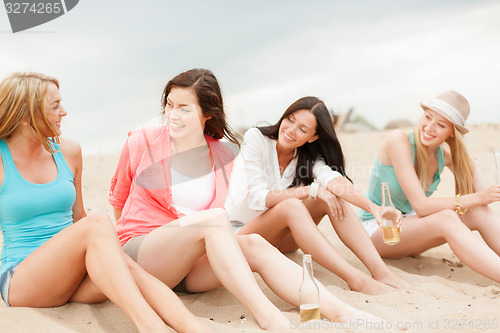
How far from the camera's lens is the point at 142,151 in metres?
3.39

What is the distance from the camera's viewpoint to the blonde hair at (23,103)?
9.34 feet

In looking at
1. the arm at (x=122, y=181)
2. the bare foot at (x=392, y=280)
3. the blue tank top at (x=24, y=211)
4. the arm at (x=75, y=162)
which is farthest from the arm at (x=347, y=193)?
the blue tank top at (x=24, y=211)

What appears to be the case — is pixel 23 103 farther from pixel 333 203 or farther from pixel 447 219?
pixel 447 219

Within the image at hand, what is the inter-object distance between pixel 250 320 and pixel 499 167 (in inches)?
86.6

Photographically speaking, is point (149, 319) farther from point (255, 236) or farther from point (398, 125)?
point (398, 125)

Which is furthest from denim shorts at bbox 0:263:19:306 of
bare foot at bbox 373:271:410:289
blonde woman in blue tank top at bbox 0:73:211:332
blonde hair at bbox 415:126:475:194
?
blonde hair at bbox 415:126:475:194

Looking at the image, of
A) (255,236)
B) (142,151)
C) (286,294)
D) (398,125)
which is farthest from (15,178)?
(398,125)

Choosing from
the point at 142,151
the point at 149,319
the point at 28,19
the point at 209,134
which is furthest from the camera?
the point at 28,19

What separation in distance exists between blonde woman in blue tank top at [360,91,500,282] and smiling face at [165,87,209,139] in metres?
1.63

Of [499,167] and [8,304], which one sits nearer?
[8,304]

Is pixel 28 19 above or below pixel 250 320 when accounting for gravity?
above

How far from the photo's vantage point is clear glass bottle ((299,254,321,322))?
107 inches

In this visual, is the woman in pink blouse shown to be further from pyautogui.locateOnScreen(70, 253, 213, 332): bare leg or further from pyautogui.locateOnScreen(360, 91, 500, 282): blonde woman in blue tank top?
pyautogui.locateOnScreen(360, 91, 500, 282): blonde woman in blue tank top

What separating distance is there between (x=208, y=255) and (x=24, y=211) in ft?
3.19
